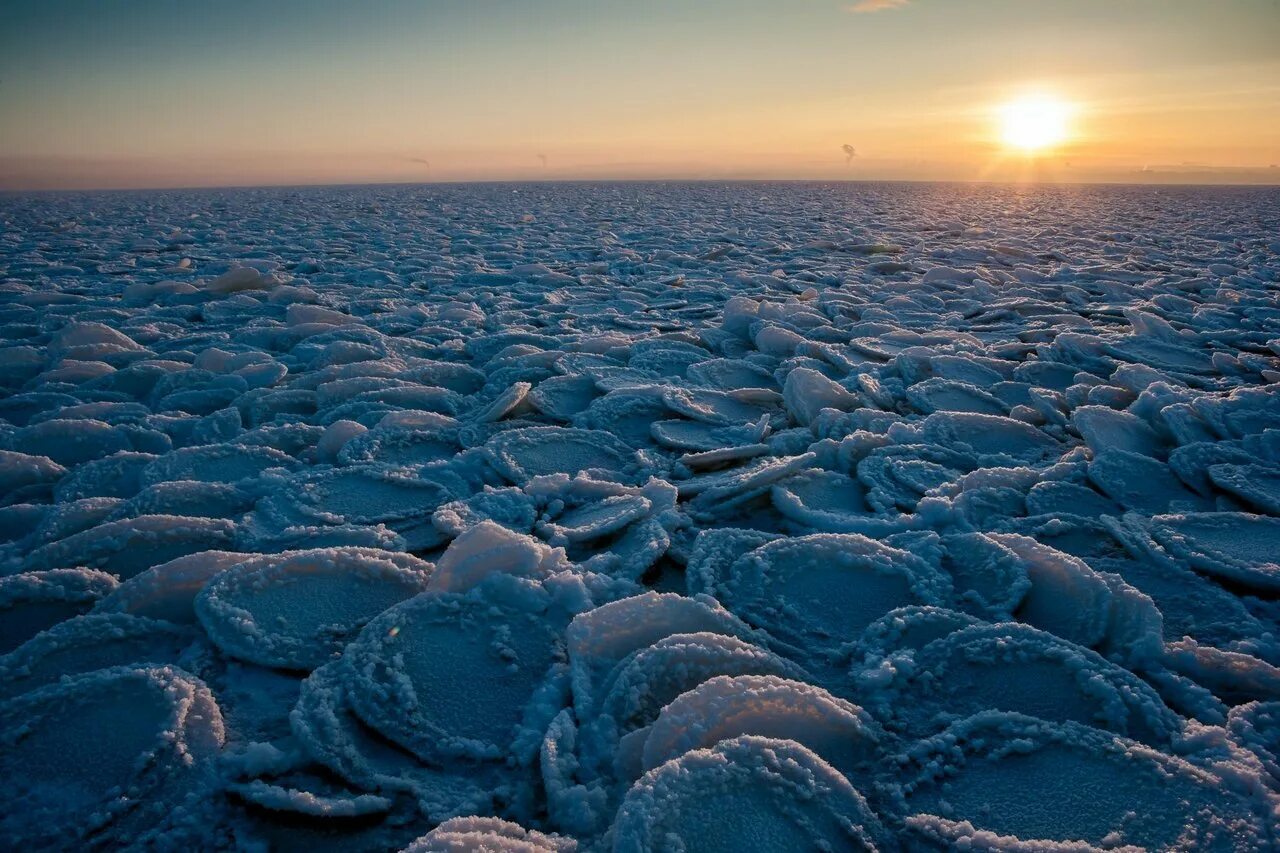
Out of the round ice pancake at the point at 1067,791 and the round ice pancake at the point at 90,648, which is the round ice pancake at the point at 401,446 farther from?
the round ice pancake at the point at 1067,791

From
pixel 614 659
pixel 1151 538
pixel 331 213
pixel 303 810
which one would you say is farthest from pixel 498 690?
pixel 331 213

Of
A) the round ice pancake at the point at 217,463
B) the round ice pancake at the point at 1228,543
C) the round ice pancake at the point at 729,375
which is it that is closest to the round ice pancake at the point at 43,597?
the round ice pancake at the point at 217,463

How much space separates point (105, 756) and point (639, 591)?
34.9 inches

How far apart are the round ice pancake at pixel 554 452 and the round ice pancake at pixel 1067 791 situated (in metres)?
1.20

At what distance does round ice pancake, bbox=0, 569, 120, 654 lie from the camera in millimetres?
1301

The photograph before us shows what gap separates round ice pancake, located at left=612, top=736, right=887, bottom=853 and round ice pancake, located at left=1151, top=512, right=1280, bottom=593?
1.07 m

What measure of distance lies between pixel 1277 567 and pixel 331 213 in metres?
13.5

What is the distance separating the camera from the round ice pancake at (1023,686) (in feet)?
3.66

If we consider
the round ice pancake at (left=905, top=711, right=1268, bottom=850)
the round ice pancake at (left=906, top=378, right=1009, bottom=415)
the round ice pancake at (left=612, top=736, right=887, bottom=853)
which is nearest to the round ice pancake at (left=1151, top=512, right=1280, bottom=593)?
the round ice pancake at (left=905, top=711, right=1268, bottom=850)

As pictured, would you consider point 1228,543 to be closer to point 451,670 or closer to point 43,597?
point 451,670

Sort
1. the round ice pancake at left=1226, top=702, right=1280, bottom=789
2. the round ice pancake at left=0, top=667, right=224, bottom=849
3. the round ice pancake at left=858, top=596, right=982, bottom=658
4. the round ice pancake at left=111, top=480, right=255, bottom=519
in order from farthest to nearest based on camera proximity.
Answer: the round ice pancake at left=111, top=480, right=255, bottom=519, the round ice pancake at left=858, top=596, right=982, bottom=658, the round ice pancake at left=1226, top=702, right=1280, bottom=789, the round ice pancake at left=0, top=667, right=224, bottom=849

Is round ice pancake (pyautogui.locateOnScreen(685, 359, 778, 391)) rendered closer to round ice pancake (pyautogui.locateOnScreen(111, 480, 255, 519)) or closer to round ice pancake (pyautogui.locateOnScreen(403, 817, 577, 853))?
round ice pancake (pyautogui.locateOnScreen(111, 480, 255, 519))

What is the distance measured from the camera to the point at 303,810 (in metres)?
0.95

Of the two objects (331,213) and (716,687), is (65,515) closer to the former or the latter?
(716,687)
